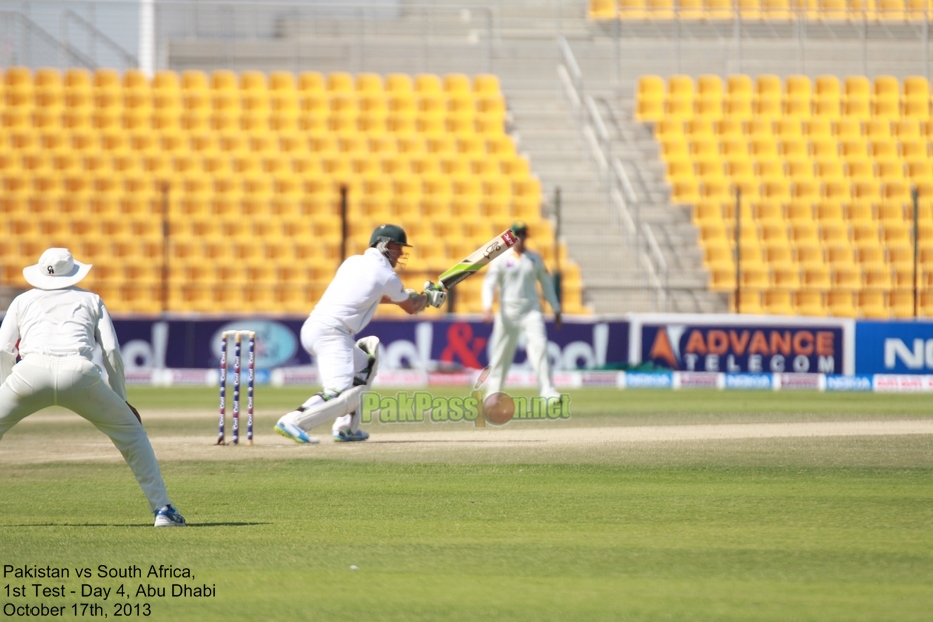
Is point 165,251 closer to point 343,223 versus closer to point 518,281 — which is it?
point 343,223

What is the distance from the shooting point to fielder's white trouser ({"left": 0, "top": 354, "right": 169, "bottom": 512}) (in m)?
6.91

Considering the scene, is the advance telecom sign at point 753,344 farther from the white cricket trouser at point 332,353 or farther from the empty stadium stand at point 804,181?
the white cricket trouser at point 332,353

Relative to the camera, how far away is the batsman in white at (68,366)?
6930mm

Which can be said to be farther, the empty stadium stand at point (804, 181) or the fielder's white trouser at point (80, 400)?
the empty stadium stand at point (804, 181)

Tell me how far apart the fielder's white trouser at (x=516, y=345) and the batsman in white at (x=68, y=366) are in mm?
8021

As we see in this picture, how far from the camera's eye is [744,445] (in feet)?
37.3

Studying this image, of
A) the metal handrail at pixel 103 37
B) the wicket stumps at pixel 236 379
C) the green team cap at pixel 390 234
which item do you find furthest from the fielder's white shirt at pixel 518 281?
the metal handrail at pixel 103 37

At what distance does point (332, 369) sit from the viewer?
11.2 metres

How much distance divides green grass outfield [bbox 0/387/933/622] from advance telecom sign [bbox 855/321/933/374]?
374 inches

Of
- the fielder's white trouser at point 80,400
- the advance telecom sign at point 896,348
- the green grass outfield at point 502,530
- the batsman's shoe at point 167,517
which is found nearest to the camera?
the green grass outfield at point 502,530

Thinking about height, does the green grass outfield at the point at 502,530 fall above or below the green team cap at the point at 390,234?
below

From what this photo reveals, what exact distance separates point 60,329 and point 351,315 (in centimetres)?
444

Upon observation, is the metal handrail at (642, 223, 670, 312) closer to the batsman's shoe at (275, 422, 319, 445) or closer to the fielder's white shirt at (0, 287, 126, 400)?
the batsman's shoe at (275, 422, 319, 445)

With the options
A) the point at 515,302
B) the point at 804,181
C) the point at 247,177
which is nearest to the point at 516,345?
the point at 515,302
